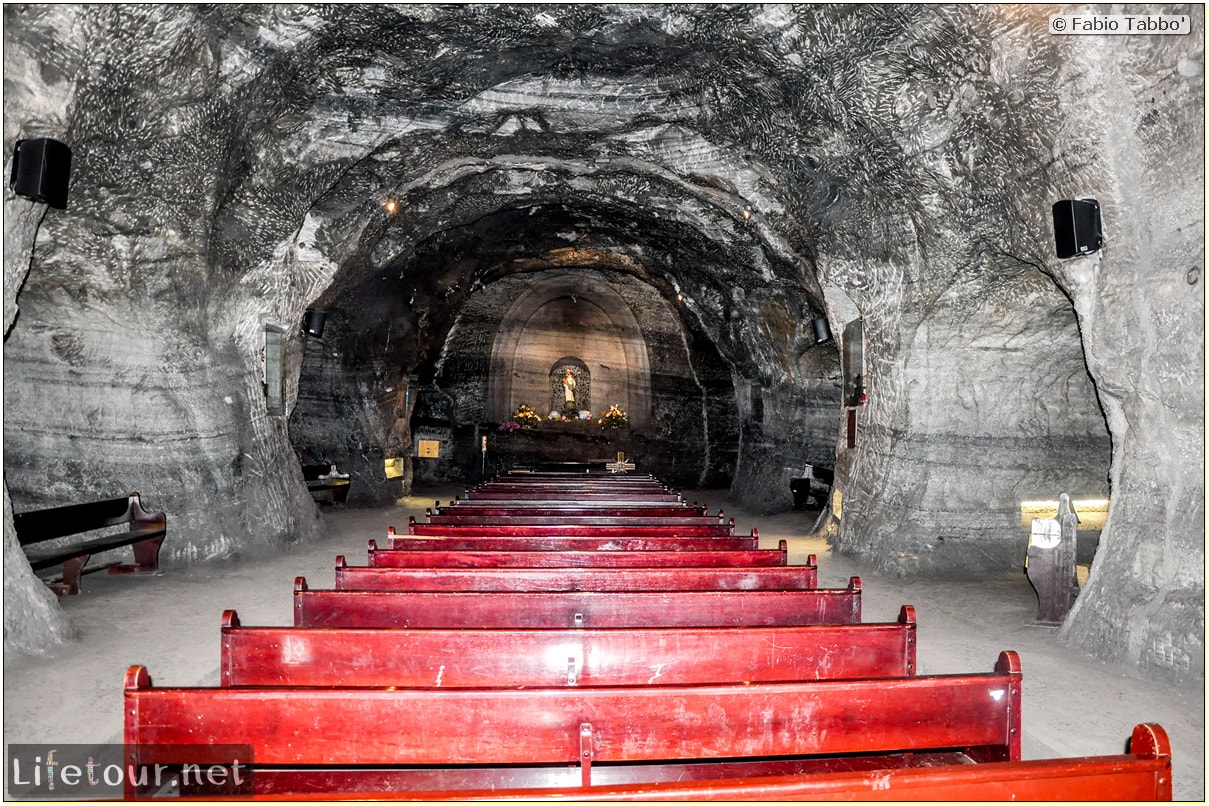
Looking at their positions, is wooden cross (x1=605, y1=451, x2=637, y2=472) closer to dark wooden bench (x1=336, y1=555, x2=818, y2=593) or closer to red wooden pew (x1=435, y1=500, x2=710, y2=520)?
red wooden pew (x1=435, y1=500, x2=710, y2=520)

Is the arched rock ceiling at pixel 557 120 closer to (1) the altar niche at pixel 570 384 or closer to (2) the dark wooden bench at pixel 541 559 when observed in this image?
(2) the dark wooden bench at pixel 541 559

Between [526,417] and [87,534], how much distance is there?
1126 centimetres

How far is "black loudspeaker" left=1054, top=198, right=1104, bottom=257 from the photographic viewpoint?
5.23 m

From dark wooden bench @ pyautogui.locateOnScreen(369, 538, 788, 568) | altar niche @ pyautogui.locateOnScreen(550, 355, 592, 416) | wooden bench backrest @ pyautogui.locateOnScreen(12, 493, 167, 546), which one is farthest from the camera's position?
altar niche @ pyautogui.locateOnScreen(550, 355, 592, 416)

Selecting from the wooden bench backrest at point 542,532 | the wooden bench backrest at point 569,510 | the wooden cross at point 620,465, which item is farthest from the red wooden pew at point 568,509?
the wooden cross at point 620,465

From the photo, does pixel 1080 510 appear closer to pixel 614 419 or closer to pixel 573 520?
pixel 573 520

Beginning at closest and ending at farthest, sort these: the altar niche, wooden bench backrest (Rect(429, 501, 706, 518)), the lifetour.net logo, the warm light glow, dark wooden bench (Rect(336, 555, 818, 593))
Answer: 1. the lifetour.net logo
2. dark wooden bench (Rect(336, 555, 818, 593))
3. wooden bench backrest (Rect(429, 501, 706, 518))
4. the warm light glow
5. the altar niche

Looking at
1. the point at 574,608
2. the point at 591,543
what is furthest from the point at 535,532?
the point at 574,608

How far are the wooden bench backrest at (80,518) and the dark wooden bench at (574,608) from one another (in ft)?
10.6

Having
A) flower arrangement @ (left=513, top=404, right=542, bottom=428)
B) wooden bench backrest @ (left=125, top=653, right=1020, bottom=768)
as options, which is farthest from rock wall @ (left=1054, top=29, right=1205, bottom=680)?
flower arrangement @ (left=513, top=404, right=542, bottom=428)

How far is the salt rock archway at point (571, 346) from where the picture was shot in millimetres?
Result: 19000

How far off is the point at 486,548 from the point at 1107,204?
4645 millimetres

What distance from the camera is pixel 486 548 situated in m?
5.86

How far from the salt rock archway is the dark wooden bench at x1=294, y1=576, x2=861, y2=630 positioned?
14589 mm
